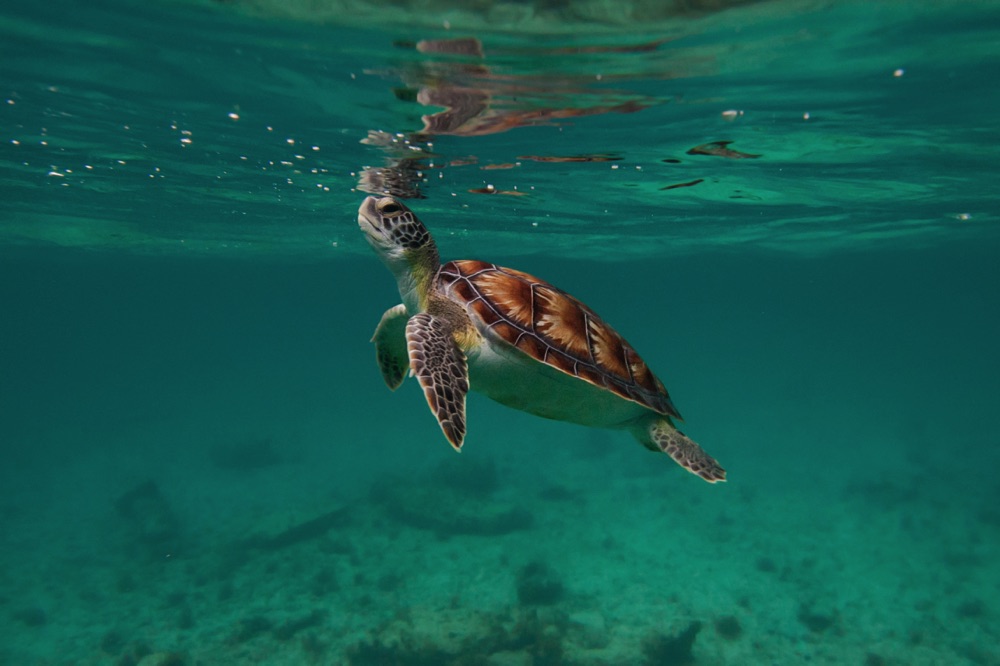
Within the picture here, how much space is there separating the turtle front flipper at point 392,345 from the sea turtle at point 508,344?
14 millimetres

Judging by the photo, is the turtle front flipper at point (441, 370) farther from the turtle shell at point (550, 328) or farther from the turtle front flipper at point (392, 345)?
the turtle front flipper at point (392, 345)

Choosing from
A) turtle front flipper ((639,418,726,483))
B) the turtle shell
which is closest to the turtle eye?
the turtle shell

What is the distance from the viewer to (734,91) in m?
8.53

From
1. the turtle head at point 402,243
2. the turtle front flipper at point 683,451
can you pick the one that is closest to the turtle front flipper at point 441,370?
the turtle head at point 402,243

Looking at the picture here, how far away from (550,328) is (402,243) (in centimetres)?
164

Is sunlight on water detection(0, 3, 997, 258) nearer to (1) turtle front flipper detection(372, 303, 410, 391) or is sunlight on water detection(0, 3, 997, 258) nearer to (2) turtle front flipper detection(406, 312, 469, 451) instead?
(1) turtle front flipper detection(372, 303, 410, 391)

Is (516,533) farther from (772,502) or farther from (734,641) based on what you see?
(772,502)

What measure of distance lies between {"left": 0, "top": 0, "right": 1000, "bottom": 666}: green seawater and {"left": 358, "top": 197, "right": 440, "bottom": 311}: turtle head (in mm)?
2420

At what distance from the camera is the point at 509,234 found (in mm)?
24797

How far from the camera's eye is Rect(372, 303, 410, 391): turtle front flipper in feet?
19.7

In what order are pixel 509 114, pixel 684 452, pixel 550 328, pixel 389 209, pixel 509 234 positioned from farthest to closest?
pixel 509 234 → pixel 509 114 → pixel 684 452 → pixel 389 209 → pixel 550 328

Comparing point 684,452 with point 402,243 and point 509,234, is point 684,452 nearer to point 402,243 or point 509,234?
point 402,243

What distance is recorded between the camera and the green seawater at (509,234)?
284 inches

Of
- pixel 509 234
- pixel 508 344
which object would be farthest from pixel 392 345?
pixel 509 234
